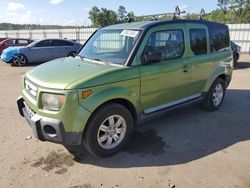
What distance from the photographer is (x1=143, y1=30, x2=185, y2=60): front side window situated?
408 cm

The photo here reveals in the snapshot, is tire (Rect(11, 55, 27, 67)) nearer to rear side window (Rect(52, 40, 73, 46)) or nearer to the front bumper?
rear side window (Rect(52, 40, 73, 46))

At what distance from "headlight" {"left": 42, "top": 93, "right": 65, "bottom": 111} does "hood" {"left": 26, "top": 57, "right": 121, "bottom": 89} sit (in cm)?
12

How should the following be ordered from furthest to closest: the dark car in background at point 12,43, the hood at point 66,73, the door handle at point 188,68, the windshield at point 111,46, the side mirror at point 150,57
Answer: the dark car in background at point 12,43, the door handle at point 188,68, the windshield at point 111,46, the side mirror at point 150,57, the hood at point 66,73

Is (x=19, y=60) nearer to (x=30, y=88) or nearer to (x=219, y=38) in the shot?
(x=30, y=88)

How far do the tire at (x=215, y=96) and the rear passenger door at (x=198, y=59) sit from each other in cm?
39

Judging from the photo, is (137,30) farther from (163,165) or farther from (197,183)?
(197,183)

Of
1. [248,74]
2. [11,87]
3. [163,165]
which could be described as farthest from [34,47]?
[163,165]

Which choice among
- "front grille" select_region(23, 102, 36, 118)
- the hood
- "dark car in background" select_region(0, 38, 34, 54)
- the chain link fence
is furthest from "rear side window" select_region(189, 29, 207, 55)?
the chain link fence

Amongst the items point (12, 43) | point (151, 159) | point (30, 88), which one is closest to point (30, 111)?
point (30, 88)

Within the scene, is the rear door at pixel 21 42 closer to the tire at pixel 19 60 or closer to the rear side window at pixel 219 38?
the tire at pixel 19 60

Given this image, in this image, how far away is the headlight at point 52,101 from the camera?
10.4 feet

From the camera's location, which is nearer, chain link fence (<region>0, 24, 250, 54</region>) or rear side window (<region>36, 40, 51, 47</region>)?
rear side window (<region>36, 40, 51, 47</region>)

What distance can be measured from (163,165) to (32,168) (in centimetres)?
185

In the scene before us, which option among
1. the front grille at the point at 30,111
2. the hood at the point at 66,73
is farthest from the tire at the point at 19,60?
the front grille at the point at 30,111
